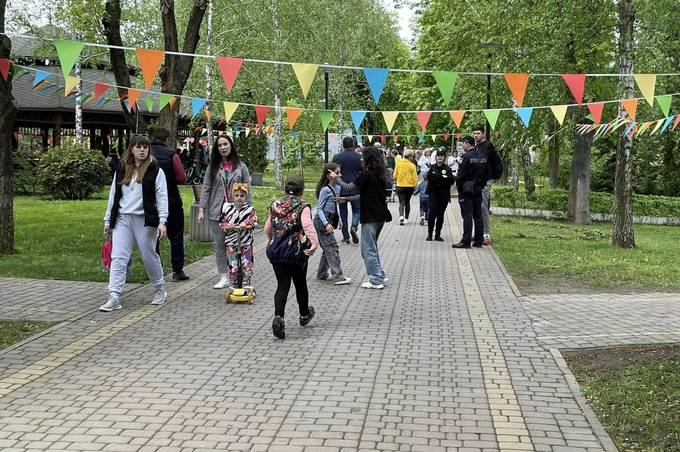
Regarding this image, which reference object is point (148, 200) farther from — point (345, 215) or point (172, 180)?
point (345, 215)

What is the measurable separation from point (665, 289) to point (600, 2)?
7.34 m

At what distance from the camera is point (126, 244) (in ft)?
24.0

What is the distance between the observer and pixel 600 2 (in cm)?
1420

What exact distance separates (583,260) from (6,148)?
900cm

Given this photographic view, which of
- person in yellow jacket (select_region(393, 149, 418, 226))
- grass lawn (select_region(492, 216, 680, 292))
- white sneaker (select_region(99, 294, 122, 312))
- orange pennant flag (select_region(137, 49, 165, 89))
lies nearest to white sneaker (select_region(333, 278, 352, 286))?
grass lawn (select_region(492, 216, 680, 292))

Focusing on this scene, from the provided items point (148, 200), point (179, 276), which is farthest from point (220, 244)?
point (148, 200)

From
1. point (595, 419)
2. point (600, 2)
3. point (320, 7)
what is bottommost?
point (595, 419)

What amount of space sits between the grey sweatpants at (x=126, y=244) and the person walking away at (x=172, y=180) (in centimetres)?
120

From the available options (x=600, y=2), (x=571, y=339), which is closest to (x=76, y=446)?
(x=571, y=339)

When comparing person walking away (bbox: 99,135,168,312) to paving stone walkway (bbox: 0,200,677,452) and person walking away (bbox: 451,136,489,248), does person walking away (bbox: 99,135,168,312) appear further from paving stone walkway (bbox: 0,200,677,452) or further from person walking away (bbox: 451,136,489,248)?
Answer: person walking away (bbox: 451,136,489,248)

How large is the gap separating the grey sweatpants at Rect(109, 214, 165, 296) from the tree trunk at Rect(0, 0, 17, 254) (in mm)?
3861

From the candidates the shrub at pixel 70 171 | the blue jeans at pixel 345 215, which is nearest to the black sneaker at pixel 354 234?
the blue jeans at pixel 345 215

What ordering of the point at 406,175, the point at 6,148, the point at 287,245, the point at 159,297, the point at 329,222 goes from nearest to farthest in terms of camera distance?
the point at 287,245
the point at 159,297
the point at 329,222
the point at 6,148
the point at 406,175

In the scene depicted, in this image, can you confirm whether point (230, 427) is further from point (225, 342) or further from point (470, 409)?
point (225, 342)
